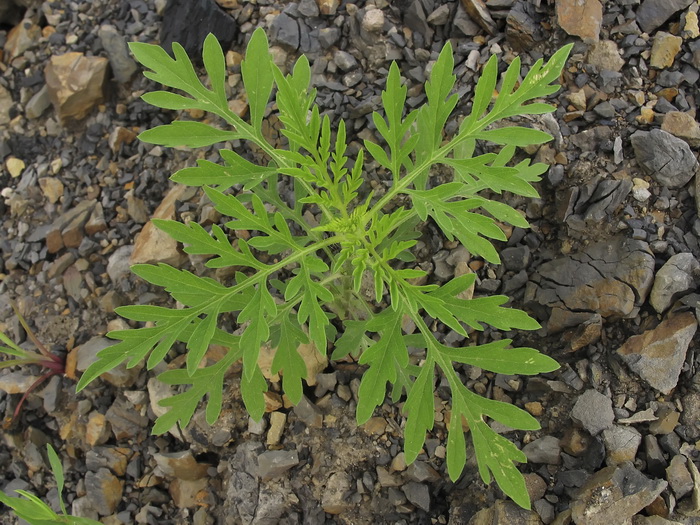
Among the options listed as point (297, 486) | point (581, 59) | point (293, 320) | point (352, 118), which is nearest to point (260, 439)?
point (297, 486)

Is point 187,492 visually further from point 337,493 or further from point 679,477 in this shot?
point 679,477

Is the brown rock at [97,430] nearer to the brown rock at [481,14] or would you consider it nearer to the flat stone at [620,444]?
the flat stone at [620,444]

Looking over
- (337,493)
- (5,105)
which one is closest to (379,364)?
(337,493)

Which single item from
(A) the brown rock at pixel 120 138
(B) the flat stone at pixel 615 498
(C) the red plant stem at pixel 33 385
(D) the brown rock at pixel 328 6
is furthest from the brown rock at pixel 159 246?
(B) the flat stone at pixel 615 498

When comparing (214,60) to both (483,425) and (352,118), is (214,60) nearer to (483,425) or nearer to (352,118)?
(352,118)

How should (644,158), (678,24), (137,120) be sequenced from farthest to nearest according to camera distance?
(137,120)
(678,24)
(644,158)

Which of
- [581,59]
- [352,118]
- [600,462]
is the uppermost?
[581,59]

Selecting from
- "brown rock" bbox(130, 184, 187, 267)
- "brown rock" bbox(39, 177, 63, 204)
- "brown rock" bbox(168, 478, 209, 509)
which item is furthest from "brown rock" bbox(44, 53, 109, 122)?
"brown rock" bbox(168, 478, 209, 509)

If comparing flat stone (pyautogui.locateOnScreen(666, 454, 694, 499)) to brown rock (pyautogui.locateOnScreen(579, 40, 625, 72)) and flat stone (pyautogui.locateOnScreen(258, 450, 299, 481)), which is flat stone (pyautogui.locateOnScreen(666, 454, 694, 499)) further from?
brown rock (pyautogui.locateOnScreen(579, 40, 625, 72))
